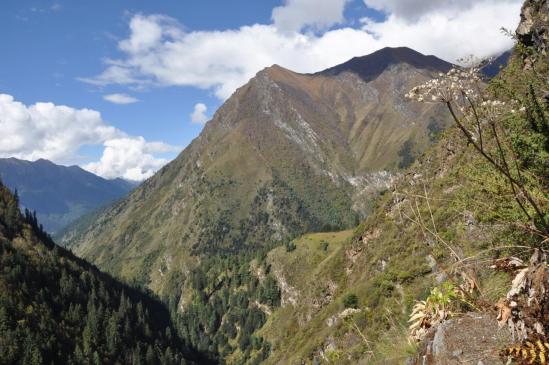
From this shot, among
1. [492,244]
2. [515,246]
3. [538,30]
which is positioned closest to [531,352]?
[515,246]

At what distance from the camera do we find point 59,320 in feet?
526

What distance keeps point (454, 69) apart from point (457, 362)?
5.58 metres

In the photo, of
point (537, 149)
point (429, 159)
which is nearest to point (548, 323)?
point (537, 149)

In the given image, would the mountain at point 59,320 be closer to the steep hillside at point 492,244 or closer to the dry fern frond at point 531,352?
the steep hillside at point 492,244

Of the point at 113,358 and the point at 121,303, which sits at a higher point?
the point at 121,303

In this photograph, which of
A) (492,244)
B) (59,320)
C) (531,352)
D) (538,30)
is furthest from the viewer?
(59,320)

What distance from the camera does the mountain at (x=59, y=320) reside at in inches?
5276

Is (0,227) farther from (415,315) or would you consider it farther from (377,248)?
(415,315)

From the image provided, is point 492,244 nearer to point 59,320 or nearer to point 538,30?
point 538,30

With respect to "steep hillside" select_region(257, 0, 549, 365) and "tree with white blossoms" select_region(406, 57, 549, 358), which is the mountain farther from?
"tree with white blossoms" select_region(406, 57, 549, 358)

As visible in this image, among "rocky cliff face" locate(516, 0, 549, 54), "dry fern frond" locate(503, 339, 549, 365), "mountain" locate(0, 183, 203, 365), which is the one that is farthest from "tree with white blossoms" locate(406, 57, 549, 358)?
"mountain" locate(0, 183, 203, 365)

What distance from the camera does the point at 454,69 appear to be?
647cm

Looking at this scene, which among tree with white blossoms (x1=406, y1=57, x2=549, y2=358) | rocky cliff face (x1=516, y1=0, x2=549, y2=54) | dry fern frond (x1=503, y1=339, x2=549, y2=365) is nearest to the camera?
tree with white blossoms (x1=406, y1=57, x2=549, y2=358)

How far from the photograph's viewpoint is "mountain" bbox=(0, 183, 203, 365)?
5276 inches
